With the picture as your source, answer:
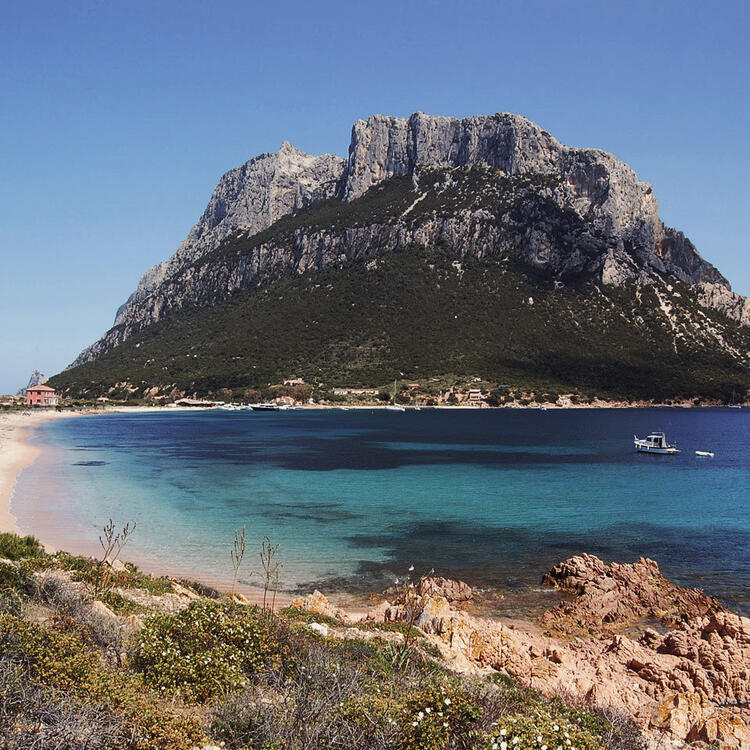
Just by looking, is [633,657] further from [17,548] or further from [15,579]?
[17,548]

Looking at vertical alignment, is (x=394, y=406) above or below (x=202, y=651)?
above

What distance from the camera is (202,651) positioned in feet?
26.7

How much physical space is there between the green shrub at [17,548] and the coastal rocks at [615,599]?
1421 cm

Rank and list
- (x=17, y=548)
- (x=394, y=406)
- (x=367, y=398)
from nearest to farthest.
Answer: (x=17, y=548), (x=394, y=406), (x=367, y=398)

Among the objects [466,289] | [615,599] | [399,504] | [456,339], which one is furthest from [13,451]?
[466,289]

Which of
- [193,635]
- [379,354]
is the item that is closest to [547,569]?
[193,635]

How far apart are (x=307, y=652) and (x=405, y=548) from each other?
1478 centimetres

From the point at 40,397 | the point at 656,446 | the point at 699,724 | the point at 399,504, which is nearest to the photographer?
the point at 699,724

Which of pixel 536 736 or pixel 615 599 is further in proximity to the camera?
pixel 615 599

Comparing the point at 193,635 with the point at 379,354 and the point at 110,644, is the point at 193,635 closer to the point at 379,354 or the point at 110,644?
the point at 110,644

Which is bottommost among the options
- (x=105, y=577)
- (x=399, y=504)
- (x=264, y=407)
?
(x=399, y=504)

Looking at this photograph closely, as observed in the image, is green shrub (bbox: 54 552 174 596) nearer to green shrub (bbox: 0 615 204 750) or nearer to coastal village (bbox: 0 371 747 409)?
green shrub (bbox: 0 615 204 750)

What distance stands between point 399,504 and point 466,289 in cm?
10362

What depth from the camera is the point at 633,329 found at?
126000 millimetres
